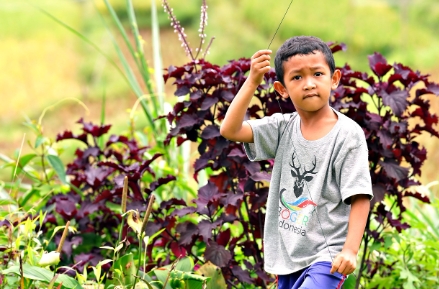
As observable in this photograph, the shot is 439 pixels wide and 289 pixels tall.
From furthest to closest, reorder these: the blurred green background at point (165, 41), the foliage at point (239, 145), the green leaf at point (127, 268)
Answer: the blurred green background at point (165, 41)
the foliage at point (239, 145)
the green leaf at point (127, 268)

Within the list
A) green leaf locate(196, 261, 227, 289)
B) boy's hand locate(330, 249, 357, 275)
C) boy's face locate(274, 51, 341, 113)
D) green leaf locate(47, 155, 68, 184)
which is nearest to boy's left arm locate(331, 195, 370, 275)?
boy's hand locate(330, 249, 357, 275)

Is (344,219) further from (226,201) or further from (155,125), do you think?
(155,125)

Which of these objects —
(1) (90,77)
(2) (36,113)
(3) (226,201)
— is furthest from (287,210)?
(1) (90,77)

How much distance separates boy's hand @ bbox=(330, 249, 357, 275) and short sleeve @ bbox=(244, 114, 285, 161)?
372 mm

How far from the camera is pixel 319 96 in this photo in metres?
1.60

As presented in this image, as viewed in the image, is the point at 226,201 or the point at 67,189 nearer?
the point at 226,201

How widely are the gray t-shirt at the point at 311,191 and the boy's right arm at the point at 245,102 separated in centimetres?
4

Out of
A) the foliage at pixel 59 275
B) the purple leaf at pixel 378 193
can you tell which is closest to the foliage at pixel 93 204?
the foliage at pixel 59 275

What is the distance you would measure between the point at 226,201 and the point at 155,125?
40.8 inches

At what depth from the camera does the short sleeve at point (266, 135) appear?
1747mm

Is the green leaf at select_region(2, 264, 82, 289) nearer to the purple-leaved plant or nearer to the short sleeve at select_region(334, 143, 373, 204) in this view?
the purple-leaved plant

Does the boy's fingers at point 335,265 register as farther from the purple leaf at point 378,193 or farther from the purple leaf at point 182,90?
the purple leaf at point 182,90

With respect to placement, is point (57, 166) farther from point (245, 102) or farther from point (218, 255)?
point (245, 102)

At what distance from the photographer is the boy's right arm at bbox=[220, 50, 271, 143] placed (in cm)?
159
